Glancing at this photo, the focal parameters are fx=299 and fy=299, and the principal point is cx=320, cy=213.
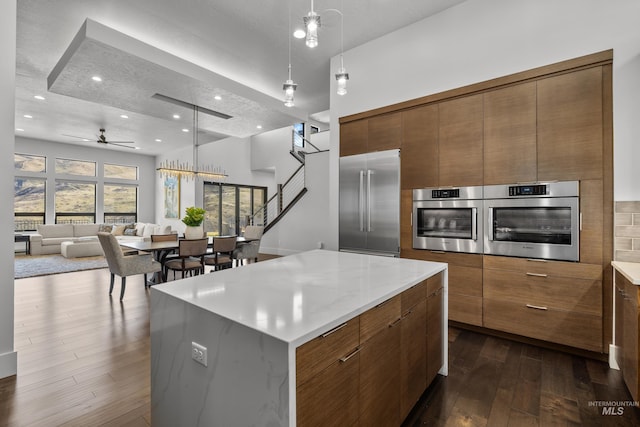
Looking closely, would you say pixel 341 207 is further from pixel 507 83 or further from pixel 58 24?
pixel 58 24

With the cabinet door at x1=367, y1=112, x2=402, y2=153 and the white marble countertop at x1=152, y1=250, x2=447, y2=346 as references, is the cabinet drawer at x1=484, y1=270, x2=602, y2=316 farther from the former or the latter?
the cabinet door at x1=367, y1=112, x2=402, y2=153

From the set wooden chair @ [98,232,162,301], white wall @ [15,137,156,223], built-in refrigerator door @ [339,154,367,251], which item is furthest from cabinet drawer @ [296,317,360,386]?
white wall @ [15,137,156,223]

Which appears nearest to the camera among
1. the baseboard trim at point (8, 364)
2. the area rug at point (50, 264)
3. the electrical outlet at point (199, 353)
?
the electrical outlet at point (199, 353)

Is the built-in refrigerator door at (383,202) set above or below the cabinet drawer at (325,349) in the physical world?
above

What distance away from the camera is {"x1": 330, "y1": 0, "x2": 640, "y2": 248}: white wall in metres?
2.37

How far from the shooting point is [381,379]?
141cm

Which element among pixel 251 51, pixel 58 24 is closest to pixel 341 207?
pixel 251 51

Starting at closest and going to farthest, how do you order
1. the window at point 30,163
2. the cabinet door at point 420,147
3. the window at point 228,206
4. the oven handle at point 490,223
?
the oven handle at point 490,223 < the cabinet door at point 420,147 < the window at point 30,163 < the window at point 228,206

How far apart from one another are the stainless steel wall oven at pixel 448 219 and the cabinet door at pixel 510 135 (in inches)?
10.6

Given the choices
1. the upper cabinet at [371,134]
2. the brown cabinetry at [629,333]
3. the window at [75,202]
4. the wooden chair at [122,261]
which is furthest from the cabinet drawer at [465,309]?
the window at [75,202]

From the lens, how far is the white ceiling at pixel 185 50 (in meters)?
3.32

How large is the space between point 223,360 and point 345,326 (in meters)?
0.46

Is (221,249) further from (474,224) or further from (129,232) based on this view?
(129,232)

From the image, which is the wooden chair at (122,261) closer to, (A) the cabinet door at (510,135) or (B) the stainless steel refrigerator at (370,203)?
(B) the stainless steel refrigerator at (370,203)
